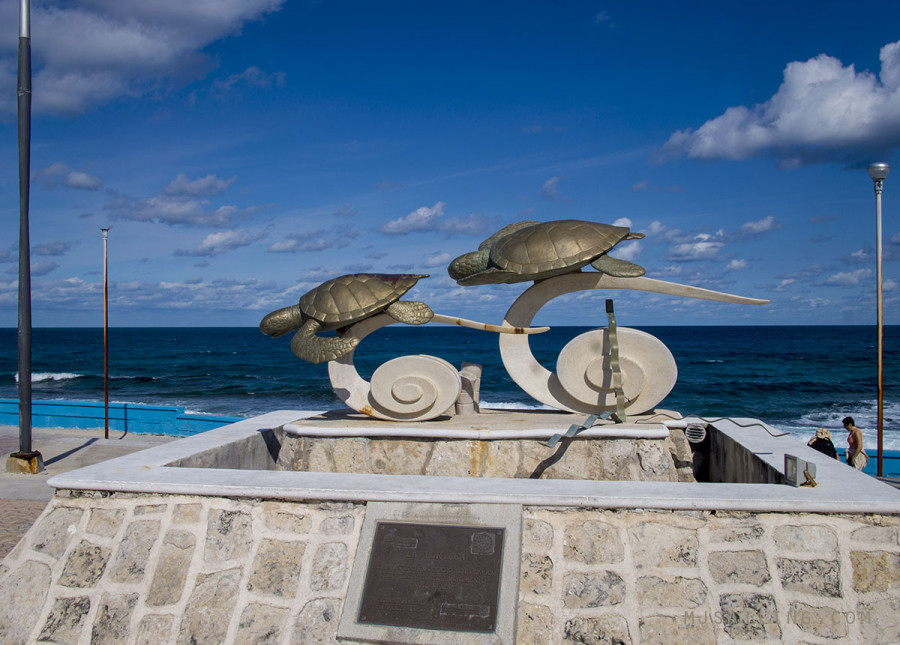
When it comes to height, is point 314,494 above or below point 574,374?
below

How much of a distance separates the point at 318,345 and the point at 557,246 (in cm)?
233

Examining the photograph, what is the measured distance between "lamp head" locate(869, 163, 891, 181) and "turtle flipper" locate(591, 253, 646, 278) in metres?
4.96

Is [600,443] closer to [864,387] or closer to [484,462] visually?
[484,462]

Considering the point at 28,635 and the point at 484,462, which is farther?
the point at 484,462

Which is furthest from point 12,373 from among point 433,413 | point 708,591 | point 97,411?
point 708,591

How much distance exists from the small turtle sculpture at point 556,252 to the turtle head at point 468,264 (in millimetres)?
258

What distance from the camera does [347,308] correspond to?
641 centimetres

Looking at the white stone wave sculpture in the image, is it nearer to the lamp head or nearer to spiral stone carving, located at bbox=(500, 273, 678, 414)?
spiral stone carving, located at bbox=(500, 273, 678, 414)

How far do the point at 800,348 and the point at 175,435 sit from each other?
47704 millimetres

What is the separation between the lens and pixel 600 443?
5.67m

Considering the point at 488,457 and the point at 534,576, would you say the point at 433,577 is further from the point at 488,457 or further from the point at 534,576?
the point at 488,457

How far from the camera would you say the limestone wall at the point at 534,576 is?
3.52 metres

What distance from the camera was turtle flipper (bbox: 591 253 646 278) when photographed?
6.34 m

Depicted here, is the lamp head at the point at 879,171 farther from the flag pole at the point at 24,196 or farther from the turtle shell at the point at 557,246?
the flag pole at the point at 24,196
